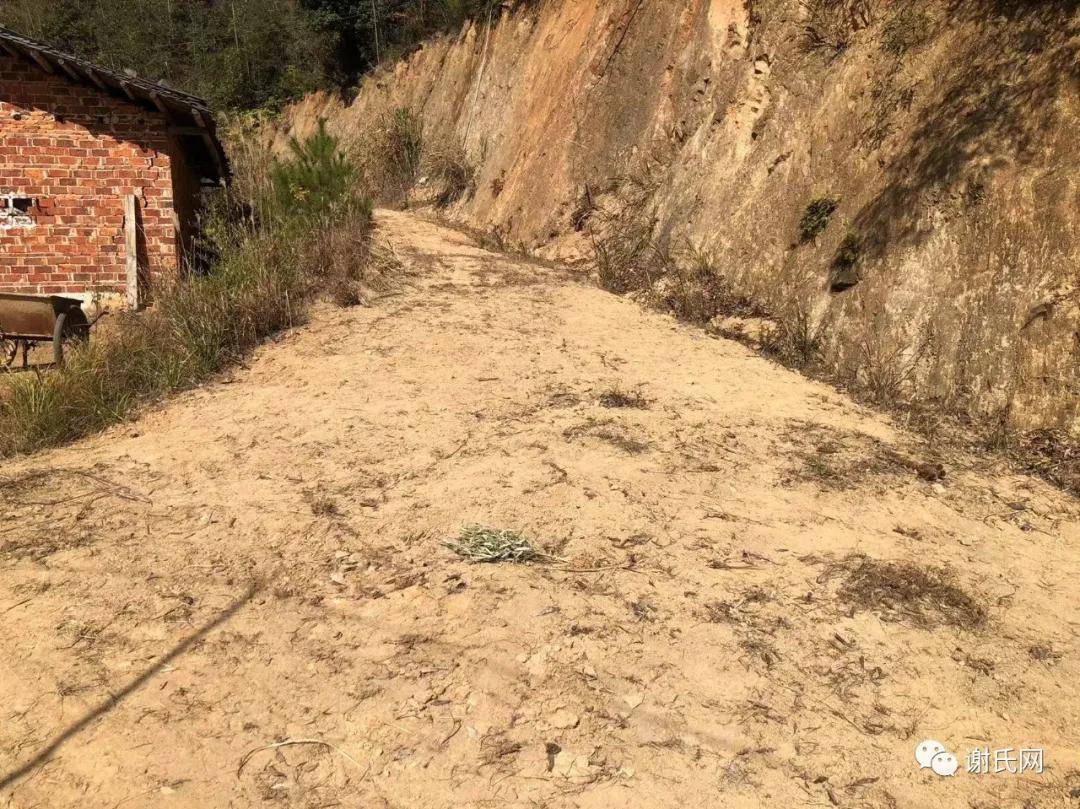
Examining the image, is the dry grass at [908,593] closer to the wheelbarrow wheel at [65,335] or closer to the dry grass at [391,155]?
the wheelbarrow wheel at [65,335]

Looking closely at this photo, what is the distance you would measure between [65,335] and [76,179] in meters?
2.05

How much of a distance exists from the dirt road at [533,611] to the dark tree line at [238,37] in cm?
1803

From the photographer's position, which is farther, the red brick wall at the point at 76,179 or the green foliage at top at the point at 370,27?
the green foliage at top at the point at 370,27

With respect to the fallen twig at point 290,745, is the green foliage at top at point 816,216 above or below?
above

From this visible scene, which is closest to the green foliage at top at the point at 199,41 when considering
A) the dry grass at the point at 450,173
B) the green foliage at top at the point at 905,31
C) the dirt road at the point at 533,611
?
the dry grass at the point at 450,173

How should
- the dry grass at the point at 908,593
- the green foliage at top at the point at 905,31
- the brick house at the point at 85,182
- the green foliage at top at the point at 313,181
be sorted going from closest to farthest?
1. the dry grass at the point at 908,593
2. the green foliage at top at the point at 905,31
3. the brick house at the point at 85,182
4. the green foliage at top at the point at 313,181

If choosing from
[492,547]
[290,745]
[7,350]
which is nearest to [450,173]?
[7,350]

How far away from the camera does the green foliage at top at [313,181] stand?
9680 millimetres

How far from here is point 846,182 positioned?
6832 mm

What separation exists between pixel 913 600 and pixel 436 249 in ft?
27.4

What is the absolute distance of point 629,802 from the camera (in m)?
2.40

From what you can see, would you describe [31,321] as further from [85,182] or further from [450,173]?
[450,173]

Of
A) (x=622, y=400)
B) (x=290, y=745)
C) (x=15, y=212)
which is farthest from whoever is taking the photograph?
(x=15, y=212)

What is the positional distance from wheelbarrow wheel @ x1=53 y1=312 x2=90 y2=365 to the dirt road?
1.62m
